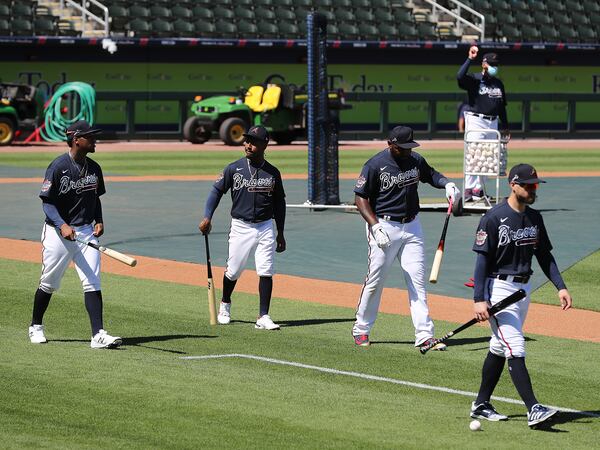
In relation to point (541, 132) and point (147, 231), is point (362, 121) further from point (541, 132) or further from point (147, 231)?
point (147, 231)

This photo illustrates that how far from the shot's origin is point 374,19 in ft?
146

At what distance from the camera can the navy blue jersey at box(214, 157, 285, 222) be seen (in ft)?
39.3

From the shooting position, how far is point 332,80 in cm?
4375

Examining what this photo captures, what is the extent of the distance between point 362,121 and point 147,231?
25.5 metres

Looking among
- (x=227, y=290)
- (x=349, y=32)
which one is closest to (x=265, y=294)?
(x=227, y=290)

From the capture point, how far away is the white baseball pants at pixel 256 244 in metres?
12.0

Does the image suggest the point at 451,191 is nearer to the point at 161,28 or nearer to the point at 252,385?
the point at 252,385

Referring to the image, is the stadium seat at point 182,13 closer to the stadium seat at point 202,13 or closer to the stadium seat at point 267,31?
the stadium seat at point 202,13

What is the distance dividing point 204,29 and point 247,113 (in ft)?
17.9

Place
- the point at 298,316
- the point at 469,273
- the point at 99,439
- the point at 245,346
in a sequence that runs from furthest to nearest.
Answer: the point at 469,273 → the point at 298,316 → the point at 245,346 → the point at 99,439

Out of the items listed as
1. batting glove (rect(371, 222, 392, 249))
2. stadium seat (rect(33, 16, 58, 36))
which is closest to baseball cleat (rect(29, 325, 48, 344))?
batting glove (rect(371, 222, 392, 249))

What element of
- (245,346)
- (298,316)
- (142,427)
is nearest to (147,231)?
(298,316)

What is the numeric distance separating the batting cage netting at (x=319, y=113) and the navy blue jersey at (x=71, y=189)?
1046 centimetres

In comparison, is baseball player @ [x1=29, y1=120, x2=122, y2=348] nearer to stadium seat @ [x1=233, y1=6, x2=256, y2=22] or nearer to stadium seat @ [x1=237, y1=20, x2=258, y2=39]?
stadium seat @ [x1=237, y1=20, x2=258, y2=39]
